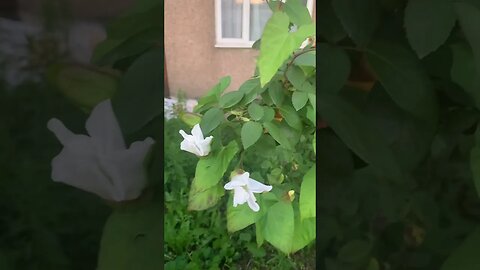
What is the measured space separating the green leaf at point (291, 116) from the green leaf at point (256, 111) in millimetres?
40

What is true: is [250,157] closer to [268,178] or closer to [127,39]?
[268,178]

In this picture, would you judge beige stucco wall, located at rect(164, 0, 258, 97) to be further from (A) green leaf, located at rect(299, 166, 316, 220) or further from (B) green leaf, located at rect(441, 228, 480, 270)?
(B) green leaf, located at rect(441, 228, 480, 270)

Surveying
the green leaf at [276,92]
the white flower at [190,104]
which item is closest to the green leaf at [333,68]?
the green leaf at [276,92]

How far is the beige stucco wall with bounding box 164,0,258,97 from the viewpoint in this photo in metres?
1.13

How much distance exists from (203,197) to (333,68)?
16.4 inches

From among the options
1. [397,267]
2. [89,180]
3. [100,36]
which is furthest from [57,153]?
[397,267]

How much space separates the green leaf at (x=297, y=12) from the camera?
1085 mm

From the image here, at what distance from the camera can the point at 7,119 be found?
2.75ft

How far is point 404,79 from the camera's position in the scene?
84 centimetres

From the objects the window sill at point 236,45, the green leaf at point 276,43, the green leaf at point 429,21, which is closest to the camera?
the green leaf at point 429,21

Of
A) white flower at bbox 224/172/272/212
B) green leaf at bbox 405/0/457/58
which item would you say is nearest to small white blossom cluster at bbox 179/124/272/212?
white flower at bbox 224/172/272/212

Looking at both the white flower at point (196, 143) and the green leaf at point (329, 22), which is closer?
the green leaf at point (329, 22)

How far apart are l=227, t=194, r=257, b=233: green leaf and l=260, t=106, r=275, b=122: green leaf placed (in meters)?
0.17

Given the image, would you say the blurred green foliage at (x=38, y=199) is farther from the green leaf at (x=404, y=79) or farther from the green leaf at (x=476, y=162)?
the green leaf at (x=476, y=162)
